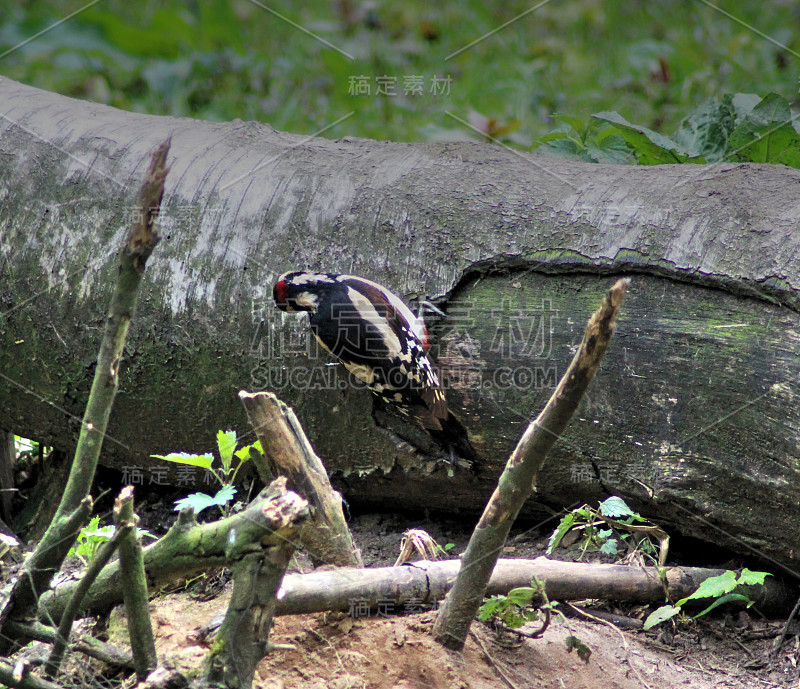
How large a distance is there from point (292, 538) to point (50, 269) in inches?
72.2

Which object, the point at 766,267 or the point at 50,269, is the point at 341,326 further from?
the point at 766,267

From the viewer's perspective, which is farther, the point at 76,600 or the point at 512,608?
the point at 512,608

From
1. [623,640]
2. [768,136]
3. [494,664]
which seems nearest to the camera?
[494,664]

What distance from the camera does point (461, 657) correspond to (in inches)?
65.0

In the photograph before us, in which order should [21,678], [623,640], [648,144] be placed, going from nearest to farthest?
[21,678], [623,640], [648,144]

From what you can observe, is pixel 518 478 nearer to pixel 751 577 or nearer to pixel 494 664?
pixel 494 664

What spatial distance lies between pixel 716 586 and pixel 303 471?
1196 millimetres

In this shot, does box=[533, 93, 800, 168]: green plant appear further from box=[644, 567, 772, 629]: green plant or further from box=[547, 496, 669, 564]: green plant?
box=[644, 567, 772, 629]: green plant

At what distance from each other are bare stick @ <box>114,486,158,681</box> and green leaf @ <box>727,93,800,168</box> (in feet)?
8.95

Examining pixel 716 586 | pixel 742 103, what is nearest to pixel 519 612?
pixel 716 586

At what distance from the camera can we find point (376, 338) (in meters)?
2.44

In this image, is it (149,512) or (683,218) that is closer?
(683,218)

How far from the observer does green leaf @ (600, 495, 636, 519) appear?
7.06 ft

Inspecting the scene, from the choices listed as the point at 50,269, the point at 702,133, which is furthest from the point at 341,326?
the point at 702,133
